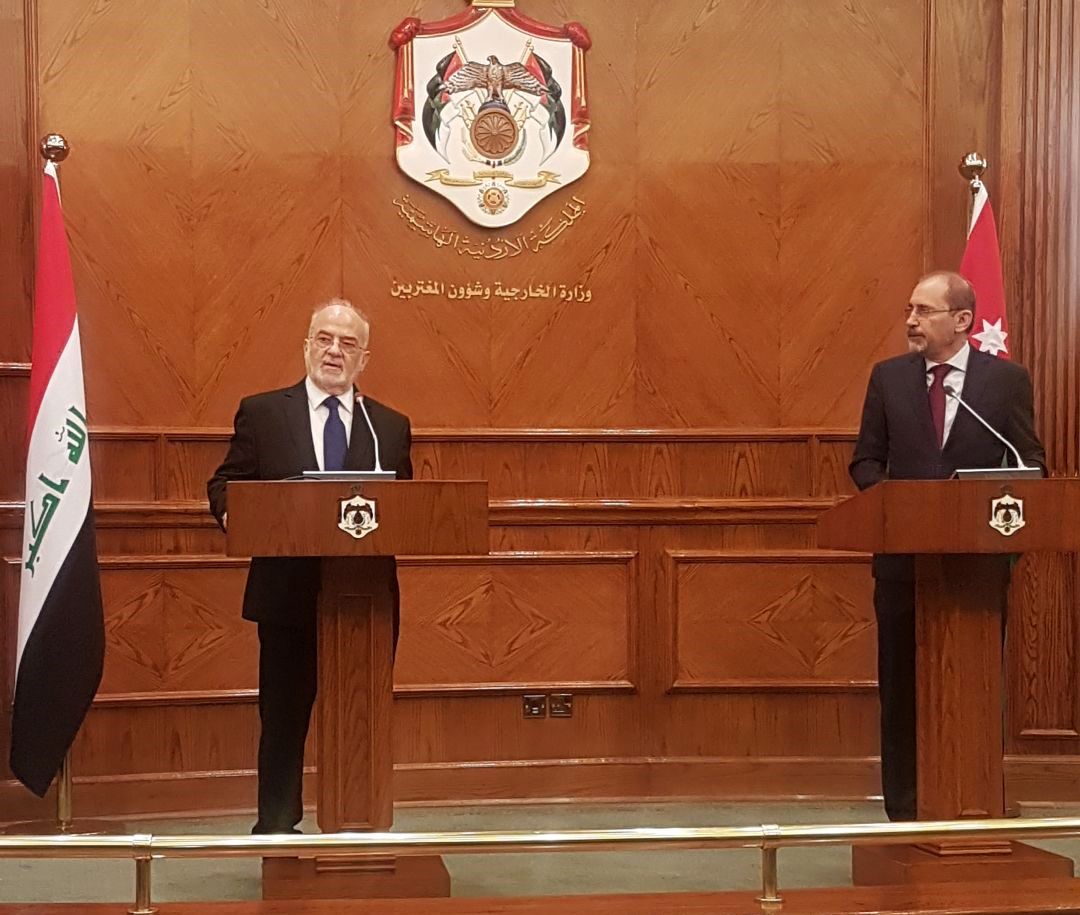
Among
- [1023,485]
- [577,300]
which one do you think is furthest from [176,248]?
[1023,485]

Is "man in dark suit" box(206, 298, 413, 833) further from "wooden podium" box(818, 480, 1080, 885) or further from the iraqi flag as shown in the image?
"wooden podium" box(818, 480, 1080, 885)

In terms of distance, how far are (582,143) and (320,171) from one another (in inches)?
36.7

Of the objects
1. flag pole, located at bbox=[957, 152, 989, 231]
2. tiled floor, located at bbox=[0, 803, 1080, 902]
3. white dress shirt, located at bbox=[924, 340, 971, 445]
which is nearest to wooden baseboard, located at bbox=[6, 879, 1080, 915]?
tiled floor, located at bbox=[0, 803, 1080, 902]

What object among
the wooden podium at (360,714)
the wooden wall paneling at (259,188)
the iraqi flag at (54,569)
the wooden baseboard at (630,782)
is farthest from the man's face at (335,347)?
the wooden baseboard at (630,782)

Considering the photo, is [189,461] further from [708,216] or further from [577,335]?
[708,216]

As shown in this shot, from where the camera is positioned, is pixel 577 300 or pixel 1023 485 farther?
pixel 577 300

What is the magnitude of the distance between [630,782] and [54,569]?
2.09 meters

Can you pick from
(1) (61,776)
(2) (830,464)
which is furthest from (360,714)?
(2) (830,464)

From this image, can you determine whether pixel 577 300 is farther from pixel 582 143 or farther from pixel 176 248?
pixel 176 248

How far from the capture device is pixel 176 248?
16.5 feet

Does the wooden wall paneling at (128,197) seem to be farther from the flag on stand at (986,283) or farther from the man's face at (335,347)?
the flag on stand at (986,283)

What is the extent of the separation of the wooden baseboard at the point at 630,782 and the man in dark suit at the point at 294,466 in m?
0.97

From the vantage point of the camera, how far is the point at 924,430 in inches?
159

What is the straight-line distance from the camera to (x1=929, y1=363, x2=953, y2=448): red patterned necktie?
405 centimetres
